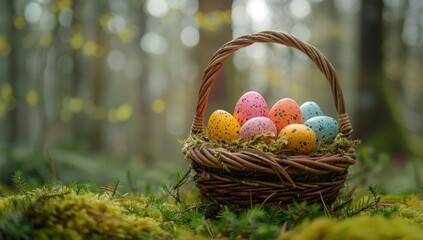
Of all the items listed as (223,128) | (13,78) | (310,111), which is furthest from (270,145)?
(13,78)

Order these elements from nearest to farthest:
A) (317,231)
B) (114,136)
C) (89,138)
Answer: (317,231) < (89,138) < (114,136)

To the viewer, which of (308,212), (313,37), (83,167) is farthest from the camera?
(313,37)

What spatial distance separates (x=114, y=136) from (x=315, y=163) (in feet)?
77.2

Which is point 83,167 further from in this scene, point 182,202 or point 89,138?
point 89,138

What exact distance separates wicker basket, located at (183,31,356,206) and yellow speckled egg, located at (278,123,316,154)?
11 cm

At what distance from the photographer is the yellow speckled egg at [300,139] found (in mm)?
1768

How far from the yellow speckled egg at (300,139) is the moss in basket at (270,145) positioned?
3 cm

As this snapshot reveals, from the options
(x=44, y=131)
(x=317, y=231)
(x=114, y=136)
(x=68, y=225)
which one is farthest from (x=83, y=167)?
(x=114, y=136)

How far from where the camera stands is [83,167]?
5.05 m

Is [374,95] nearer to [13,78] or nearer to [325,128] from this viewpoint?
[325,128]

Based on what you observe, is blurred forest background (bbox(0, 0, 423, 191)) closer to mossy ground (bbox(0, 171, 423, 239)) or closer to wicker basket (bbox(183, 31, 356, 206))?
mossy ground (bbox(0, 171, 423, 239))

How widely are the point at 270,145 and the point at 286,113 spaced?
36cm

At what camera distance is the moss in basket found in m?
1.74

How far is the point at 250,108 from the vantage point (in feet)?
7.07
